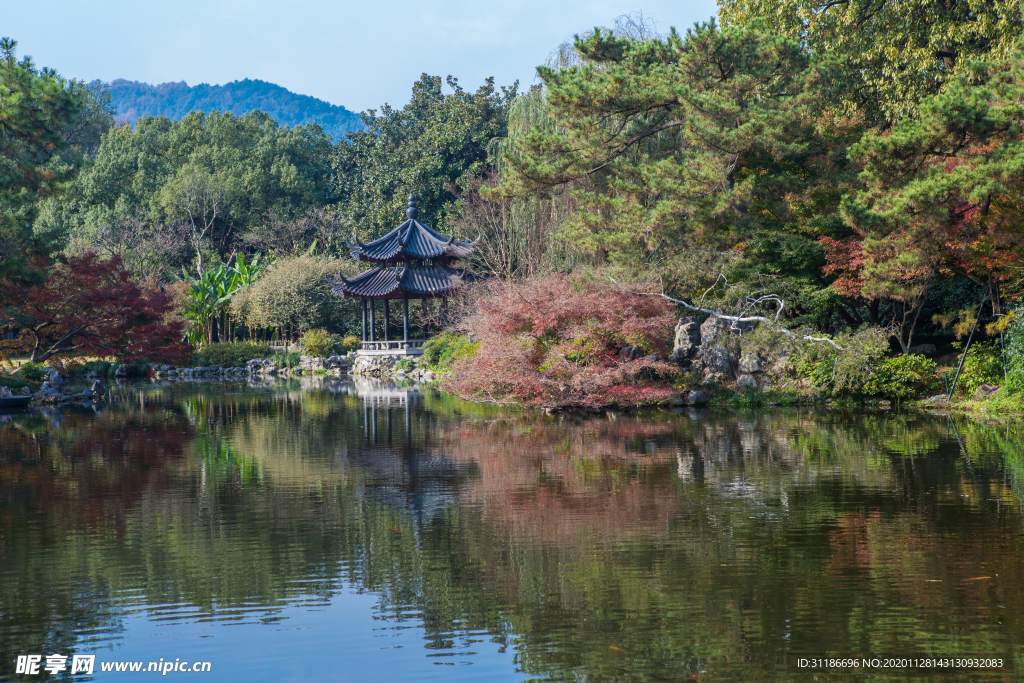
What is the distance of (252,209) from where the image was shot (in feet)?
125

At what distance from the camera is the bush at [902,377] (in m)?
13.7

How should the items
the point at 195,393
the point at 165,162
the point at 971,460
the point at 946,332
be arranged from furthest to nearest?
the point at 165,162 → the point at 195,393 → the point at 946,332 → the point at 971,460

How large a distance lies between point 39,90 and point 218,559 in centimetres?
1485

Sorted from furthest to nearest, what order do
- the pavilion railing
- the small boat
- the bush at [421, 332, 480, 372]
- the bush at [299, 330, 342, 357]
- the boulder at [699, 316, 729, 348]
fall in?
the bush at [299, 330, 342, 357] < the pavilion railing < the bush at [421, 332, 480, 372] < the small boat < the boulder at [699, 316, 729, 348]

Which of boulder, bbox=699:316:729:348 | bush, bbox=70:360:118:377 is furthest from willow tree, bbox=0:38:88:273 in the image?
boulder, bbox=699:316:729:348

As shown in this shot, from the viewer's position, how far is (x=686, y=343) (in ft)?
50.8

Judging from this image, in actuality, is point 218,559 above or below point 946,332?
below

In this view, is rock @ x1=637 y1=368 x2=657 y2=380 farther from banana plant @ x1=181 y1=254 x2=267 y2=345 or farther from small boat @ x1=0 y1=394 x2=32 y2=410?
banana plant @ x1=181 y1=254 x2=267 y2=345

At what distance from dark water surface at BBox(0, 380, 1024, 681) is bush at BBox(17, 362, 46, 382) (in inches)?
347

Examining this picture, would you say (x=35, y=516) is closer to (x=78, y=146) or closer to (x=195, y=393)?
(x=195, y=393)

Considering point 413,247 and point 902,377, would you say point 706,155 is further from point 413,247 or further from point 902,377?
point 413,247

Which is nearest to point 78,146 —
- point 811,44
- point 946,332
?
point 811,44

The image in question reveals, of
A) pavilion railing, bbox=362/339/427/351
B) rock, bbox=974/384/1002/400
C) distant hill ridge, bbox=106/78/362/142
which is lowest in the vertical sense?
rock, bbox=974/384/1002/400

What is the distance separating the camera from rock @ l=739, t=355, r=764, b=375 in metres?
15.1
